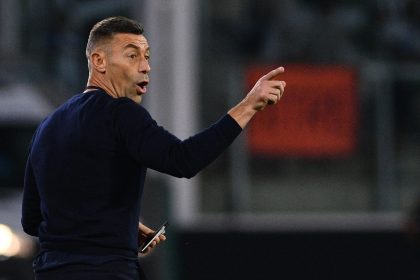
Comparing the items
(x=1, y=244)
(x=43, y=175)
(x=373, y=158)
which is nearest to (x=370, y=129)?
(x=373, y=158)

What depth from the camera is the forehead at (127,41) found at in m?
4.94

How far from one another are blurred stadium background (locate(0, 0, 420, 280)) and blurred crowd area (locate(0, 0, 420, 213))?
1cm

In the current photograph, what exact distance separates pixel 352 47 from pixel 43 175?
864 centimetres

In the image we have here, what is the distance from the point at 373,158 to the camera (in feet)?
44.3

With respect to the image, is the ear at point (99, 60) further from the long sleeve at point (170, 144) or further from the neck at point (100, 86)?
the long sleeve at point (170, 144)

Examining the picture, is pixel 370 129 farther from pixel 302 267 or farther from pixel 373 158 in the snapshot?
pixel 302 267

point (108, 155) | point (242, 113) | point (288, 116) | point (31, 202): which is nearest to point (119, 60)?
point (108, 155)

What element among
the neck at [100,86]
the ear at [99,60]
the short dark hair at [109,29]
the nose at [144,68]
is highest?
the short dark hair at [109,29]

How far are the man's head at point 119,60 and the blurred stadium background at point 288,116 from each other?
8.21 m

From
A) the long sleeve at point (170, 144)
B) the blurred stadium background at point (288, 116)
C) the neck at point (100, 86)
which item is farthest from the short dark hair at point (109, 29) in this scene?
the blurred stadium background at point (288, 116)

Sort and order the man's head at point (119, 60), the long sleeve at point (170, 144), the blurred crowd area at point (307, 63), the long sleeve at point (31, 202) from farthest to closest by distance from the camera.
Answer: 1. the blurred crowd area at point (307, 63)
2. the long sleeve at point (31, 202)
3. the man's head at point (119, 60)
4. the long sleeve at point (170, 144)

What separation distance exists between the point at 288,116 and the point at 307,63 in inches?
20.0

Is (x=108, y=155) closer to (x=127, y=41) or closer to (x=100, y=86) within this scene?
(x=100, y=86)

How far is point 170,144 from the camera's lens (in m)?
4.71
